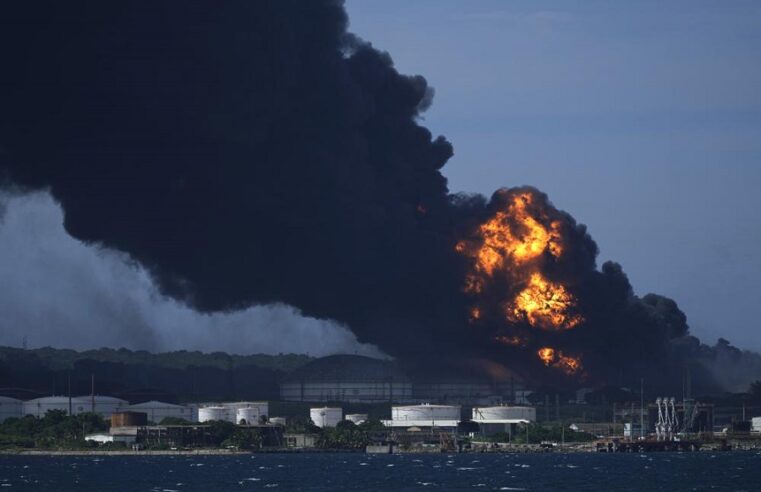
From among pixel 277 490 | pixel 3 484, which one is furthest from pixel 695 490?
pixel 3 484

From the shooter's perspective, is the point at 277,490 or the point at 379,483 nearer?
the point at 277,490

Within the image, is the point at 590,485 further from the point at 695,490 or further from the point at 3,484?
the point at 3,484

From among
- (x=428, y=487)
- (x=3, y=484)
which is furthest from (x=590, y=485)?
(x=3, y=484)

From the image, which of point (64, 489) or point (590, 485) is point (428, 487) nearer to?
point (590, 485)

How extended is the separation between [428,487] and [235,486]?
65.2ft

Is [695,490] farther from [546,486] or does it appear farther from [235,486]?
[235,486]

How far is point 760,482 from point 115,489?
6672 centimetres

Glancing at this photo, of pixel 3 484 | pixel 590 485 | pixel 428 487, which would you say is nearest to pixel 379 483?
pixel 428 487

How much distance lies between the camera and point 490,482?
196 m

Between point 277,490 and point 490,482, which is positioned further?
point 490,482

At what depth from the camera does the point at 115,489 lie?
623 ft

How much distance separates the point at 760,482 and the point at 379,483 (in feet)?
130

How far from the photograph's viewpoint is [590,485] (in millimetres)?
193125

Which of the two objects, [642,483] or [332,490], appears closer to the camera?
[332,490]
